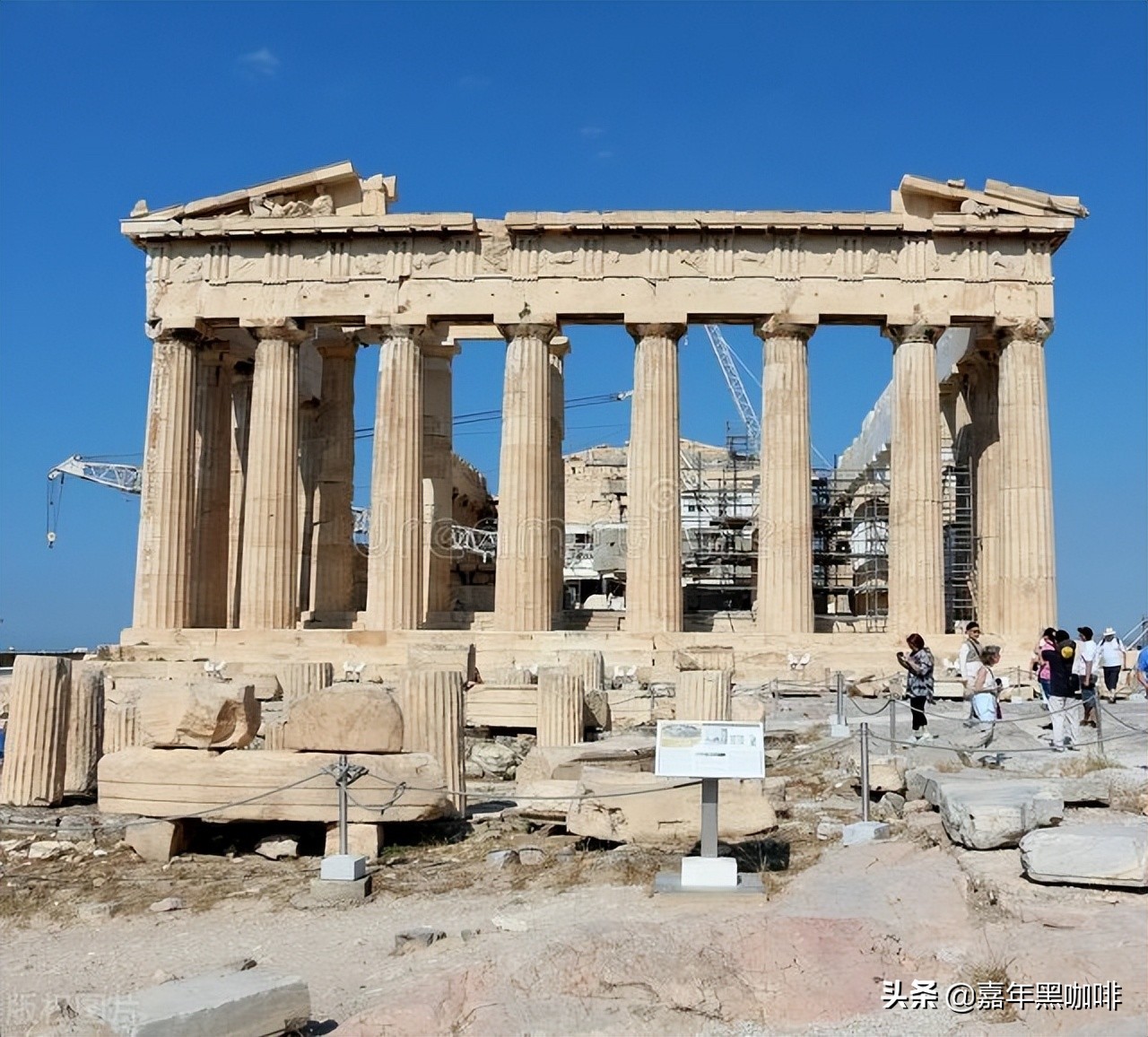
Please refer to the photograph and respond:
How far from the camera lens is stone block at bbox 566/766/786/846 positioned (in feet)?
37.4

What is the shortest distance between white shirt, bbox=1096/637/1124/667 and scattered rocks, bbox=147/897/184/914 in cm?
1357

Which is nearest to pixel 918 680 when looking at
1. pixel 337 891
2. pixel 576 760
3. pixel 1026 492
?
pixel 576 760

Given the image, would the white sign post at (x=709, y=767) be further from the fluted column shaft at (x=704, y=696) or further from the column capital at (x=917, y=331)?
the column capital at (x=917, y=331)

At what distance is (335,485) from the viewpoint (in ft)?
110

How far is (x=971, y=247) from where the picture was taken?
94.6 ft

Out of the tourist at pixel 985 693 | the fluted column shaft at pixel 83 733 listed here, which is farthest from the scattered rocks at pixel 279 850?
the tourist at pixel 985 693

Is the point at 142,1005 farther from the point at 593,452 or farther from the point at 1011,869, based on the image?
the point at 593,452

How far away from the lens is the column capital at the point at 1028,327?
28.6 meters

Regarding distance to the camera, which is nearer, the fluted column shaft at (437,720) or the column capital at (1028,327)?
the fluted column shaft at (437,720)

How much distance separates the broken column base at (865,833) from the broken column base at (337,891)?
4.18m

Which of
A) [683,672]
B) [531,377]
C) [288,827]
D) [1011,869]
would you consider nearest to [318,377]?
[531,377]

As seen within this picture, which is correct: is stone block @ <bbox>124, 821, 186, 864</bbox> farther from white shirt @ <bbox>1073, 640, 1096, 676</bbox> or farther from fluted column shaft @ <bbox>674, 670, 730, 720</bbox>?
white shirt @ <bbox>1073, 640, 1096, 676</bbox>

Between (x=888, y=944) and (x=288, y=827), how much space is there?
687 cm

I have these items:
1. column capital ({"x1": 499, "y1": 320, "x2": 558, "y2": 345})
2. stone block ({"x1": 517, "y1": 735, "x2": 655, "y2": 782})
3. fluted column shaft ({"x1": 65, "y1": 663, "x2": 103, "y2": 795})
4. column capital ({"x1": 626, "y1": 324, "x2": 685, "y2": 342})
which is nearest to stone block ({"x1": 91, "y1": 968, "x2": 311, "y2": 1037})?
stone block ({"x1": 517, "y1": 735, "x2": 655, "y2": 782})
